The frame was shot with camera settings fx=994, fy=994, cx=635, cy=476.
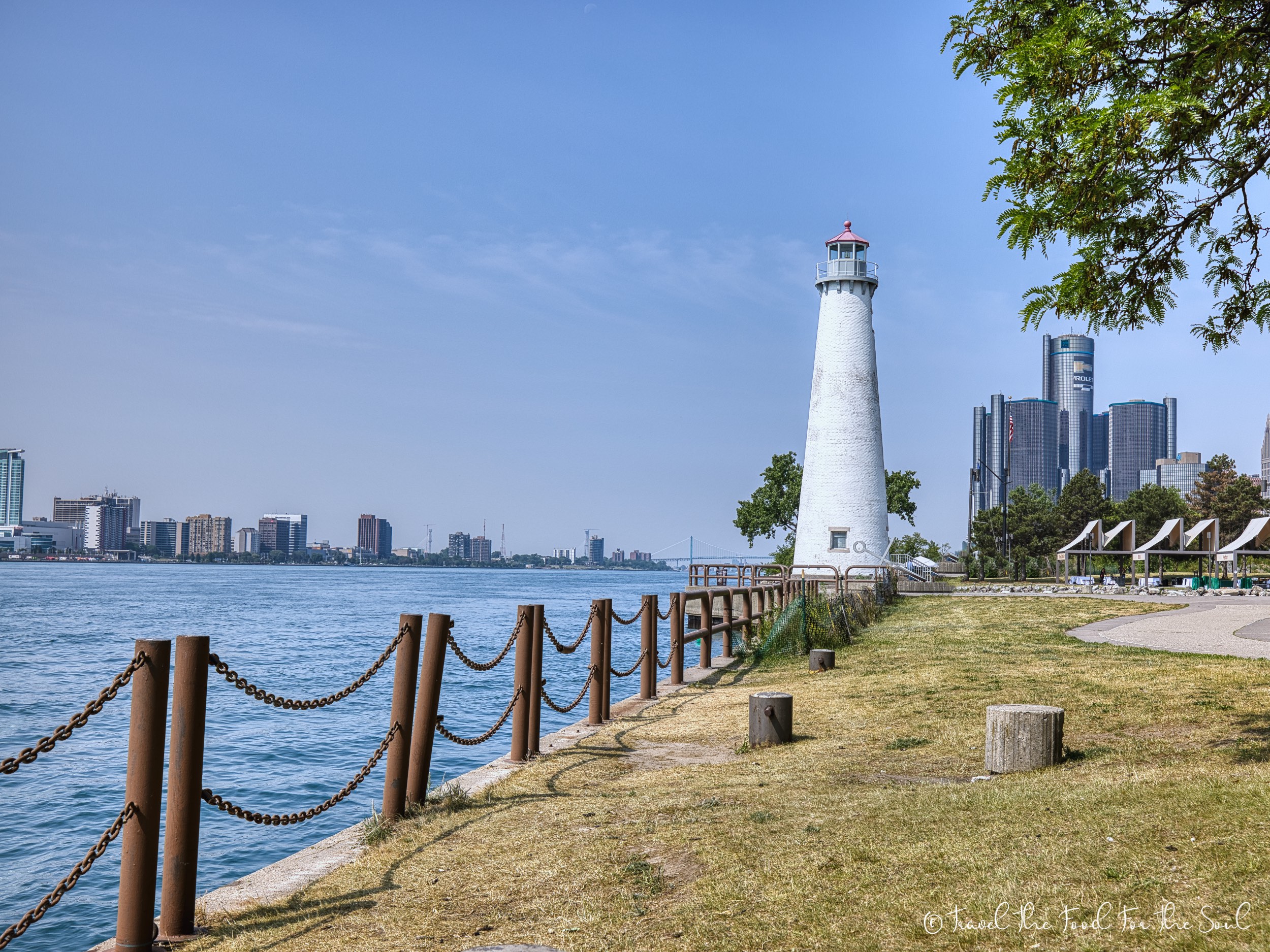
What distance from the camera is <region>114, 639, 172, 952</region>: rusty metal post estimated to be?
15.7 ft

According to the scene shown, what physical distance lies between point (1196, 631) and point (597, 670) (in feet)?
43.2

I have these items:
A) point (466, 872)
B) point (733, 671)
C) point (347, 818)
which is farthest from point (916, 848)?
point (733, 671)

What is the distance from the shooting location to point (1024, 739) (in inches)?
297

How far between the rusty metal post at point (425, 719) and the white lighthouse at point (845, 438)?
31.0m

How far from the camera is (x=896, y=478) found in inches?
2400

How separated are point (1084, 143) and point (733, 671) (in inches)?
457

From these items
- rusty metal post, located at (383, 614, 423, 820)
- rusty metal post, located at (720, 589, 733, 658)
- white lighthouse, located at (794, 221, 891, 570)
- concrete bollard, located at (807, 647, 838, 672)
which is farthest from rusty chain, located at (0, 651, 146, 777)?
white lighthouse, located at (794, 221, 891, 570)

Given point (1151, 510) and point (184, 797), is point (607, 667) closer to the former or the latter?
point (184, 797)

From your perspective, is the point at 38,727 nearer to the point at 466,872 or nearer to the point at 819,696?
the point at 819,696

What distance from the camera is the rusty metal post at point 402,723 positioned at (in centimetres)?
705

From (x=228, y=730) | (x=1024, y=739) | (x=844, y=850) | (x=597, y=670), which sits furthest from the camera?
(x=228, y=730)

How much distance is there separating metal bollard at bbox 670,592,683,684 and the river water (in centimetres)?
284

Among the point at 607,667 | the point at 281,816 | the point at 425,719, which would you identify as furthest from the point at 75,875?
the point at 607,667

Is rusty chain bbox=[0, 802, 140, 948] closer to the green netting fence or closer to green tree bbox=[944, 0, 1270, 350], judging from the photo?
green tree bbox=[944, 0, 1270, 350]
